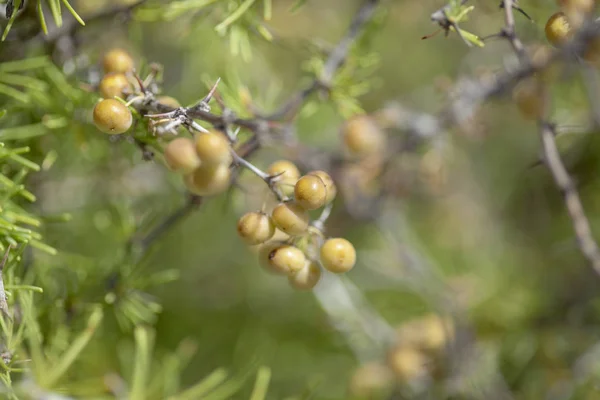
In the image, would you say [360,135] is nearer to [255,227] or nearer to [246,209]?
[255,227]

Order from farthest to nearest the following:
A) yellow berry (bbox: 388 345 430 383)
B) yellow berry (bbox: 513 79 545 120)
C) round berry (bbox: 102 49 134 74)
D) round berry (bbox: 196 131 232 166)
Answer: yellow berry (bbox: 388 345 430 383) < yellow berry (bbox: 513 79 545 120) < round berry (bbox: 102 49 134 74) < round berry (bbox: 196 131 232 166)

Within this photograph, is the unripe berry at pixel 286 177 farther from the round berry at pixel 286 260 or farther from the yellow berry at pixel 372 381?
the yellow berry at pixel 372 381

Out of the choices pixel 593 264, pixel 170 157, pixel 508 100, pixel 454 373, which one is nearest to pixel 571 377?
pixel 454 373

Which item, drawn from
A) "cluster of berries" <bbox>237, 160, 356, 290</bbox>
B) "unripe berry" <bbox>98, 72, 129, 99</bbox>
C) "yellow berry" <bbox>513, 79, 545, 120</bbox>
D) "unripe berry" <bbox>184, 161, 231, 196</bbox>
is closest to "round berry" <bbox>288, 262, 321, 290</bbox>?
"cluster of berries" <bbox>237, 160, 356, 290</bbox>

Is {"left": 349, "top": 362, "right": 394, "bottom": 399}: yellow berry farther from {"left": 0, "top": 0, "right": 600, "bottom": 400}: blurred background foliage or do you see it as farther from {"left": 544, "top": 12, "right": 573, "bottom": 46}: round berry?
{"left": 544, "top": 12, "right": 573, "bottom": 46}: round berry

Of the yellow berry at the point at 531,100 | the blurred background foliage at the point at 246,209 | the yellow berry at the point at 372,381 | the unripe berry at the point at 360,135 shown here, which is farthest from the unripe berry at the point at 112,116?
the yellow berry at the point at 372,381

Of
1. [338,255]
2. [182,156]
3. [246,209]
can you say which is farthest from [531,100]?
[246,209]
